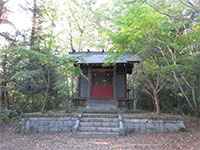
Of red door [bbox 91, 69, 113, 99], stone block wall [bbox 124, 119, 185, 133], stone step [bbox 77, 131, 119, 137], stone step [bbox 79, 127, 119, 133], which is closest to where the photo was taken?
stone step [bbox 77, 131, 119, 137]

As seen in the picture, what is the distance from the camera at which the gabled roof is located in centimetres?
1942

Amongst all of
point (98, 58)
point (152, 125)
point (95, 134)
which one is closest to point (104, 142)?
point (95, 134)

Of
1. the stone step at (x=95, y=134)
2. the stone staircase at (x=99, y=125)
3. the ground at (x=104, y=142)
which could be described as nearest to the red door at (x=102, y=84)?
the stone staircase at (x=99, y=125)

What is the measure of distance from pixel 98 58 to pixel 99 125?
20.3 feet

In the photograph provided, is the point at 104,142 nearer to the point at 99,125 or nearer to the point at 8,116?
the point at 99,125

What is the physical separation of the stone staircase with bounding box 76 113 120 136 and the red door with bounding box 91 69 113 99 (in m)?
4.47

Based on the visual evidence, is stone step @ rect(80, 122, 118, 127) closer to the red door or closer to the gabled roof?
the gabled roof

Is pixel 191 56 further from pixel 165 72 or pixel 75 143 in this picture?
pixel 75 143

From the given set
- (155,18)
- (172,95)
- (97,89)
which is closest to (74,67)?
(97,89)

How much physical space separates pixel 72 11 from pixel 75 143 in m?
24.1

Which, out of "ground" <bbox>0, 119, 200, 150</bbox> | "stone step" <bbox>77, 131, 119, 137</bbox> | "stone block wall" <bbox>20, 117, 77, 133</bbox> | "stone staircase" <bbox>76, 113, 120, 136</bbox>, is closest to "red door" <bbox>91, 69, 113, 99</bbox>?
"stone staircase" <bbox>76, 113, 120, 136</bbox>

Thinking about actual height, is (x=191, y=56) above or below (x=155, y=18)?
below

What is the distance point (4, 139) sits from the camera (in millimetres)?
14078

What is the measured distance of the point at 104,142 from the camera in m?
13.1
